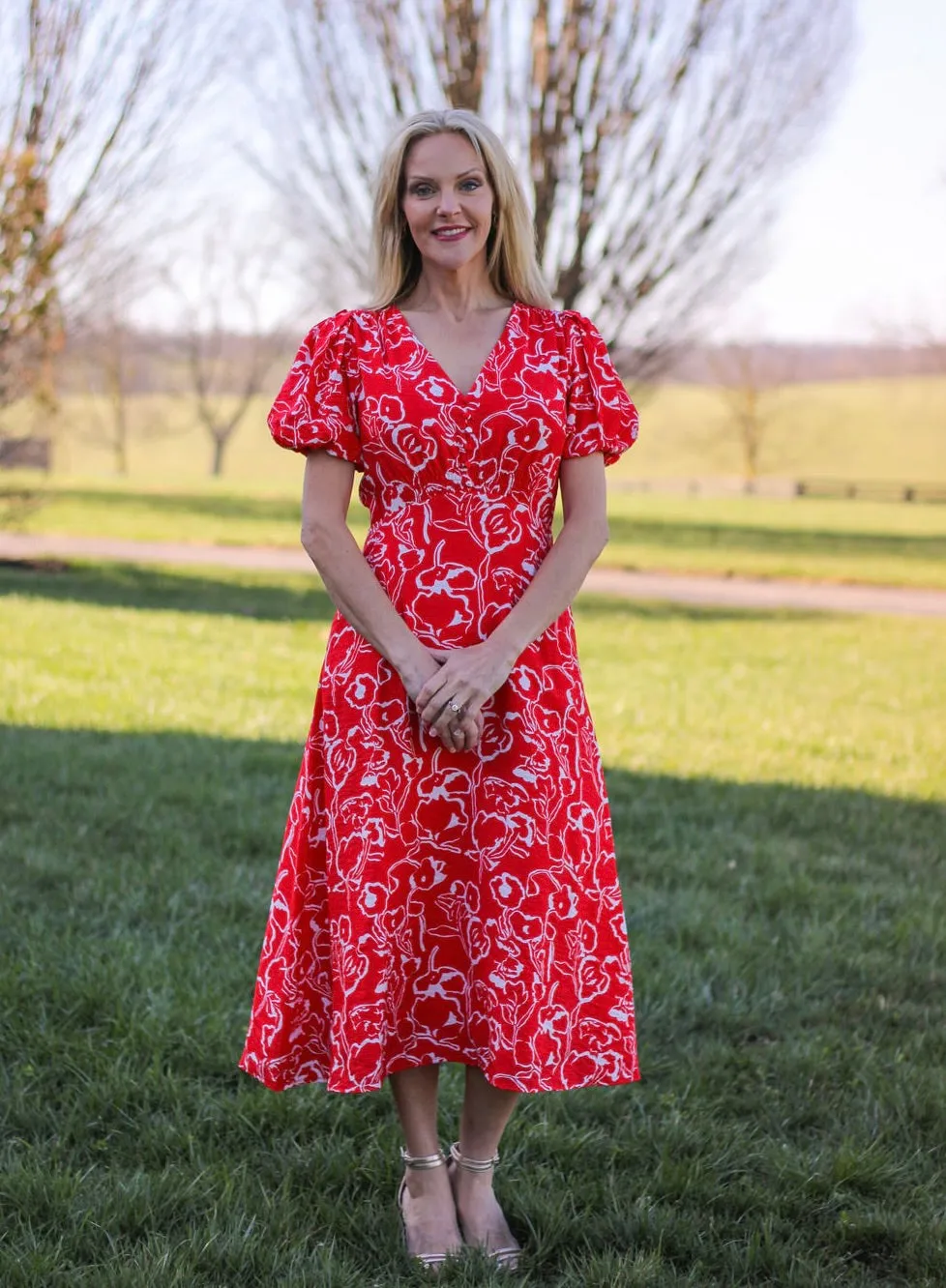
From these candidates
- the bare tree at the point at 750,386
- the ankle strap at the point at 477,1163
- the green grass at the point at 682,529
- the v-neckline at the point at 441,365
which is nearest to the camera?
the v-neckline at the point at 441,365

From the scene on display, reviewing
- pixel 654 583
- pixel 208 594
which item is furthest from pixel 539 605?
pixel 654 583

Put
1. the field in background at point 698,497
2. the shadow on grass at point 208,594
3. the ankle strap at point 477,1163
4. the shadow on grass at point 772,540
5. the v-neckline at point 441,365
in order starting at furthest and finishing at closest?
the shadow on grass at point 772,540 < the field in background at point 698,497 < the shadow on grass at point 208,594 < the ankle strap at point 477,1163 < the v-neckline at point 441,365

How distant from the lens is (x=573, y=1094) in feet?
11.3

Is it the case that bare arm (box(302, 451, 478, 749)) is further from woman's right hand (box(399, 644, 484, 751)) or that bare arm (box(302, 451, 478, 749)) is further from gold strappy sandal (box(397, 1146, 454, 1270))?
gold strappy sandal (box(397, 1146, 454, 1270))

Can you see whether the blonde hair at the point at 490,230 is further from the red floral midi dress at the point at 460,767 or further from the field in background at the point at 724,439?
the field in background at the point at 724,439

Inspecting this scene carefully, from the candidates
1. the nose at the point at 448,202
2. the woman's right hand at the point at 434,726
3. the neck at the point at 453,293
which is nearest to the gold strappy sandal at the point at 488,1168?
the woman's right hand at the point at 434,726

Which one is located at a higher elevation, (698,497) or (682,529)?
(682,529)

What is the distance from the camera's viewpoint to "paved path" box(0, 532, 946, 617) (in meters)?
14.8

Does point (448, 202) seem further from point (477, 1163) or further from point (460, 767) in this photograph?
point (477, 1163)

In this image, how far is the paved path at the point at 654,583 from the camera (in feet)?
48.5

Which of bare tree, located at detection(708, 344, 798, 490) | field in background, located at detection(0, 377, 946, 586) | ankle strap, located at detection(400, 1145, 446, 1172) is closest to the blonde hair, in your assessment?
ankle strap, located at detection(400, 1145, 446, 1172)

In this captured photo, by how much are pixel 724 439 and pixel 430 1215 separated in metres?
58.8

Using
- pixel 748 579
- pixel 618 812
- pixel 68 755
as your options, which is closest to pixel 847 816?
pixel 618 812

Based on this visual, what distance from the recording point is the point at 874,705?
8.77 m
